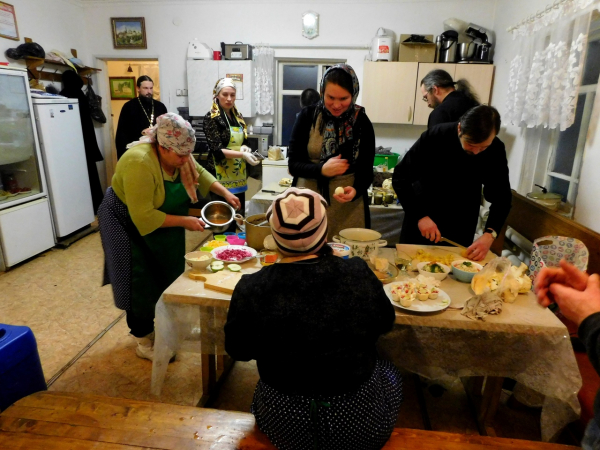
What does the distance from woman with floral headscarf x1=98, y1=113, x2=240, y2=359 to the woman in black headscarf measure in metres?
3.17

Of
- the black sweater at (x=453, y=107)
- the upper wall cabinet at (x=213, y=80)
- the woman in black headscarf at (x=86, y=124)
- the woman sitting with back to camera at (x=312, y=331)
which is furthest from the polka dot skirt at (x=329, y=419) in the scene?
the woman in black headscarf at (x=86, y=124)

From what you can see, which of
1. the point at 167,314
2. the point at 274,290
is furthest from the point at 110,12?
the point at 274,290

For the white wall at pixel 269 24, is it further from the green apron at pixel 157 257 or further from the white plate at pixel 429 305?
the white plate at pixel 429 305

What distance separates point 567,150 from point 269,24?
3.60 m

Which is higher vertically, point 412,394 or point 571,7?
point 571,7

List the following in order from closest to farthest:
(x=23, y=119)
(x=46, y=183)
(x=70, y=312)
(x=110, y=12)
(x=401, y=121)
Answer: (x=70, y=312), (x=23, y=119), (x=46, y=183), (x=401, y=121), (x=110, y=12)

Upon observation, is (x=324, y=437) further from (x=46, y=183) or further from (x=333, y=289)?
(x=46, y=183)

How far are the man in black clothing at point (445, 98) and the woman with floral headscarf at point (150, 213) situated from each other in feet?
5.51

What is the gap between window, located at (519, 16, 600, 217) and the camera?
103 inches

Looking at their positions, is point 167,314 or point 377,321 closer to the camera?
point 377,321

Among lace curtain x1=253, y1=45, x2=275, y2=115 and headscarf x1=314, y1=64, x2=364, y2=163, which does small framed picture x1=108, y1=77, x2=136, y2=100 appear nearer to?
lace curtain x1=253, y1=45, x2=275, y2=115

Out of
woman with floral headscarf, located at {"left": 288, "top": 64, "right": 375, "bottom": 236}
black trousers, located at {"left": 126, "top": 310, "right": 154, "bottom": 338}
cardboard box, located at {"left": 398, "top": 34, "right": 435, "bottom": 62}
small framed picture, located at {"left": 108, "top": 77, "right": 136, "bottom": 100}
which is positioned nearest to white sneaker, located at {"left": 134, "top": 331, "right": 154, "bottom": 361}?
black trousers, located at {"left": 126, "top": 310, "right": 154, "bottom": 338}

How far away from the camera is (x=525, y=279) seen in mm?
1562

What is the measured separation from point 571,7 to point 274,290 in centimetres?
279
